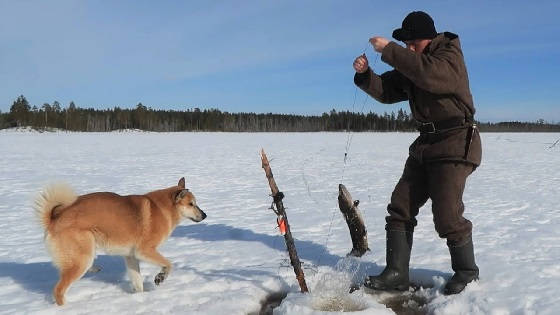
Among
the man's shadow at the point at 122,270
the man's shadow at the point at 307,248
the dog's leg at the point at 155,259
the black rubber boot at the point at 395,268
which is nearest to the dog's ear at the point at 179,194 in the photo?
the dog's leg at the point at 155,259

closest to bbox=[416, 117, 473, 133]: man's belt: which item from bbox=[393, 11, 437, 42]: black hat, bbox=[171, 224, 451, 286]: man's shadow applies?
bbox=[393, 11, 437, 42]: black hat

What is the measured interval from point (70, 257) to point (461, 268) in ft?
11.9

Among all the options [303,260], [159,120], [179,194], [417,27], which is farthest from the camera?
[159,120]

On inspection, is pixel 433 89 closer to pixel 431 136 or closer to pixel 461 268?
pixel 431 136

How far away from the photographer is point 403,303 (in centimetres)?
441

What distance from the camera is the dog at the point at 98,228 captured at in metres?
4.32

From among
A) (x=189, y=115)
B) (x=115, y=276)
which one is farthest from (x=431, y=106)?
(x=189, y=115)

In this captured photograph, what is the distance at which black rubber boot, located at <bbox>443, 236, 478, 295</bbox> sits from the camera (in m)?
4.36

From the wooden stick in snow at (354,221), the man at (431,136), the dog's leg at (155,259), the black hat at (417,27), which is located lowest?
the dog's leg at (155,259)

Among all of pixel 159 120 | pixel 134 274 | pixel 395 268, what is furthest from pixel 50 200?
pixel 159 120

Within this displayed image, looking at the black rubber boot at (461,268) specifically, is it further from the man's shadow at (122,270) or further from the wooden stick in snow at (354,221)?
the wooden stick in snow at (354,221)

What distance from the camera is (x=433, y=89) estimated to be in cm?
390

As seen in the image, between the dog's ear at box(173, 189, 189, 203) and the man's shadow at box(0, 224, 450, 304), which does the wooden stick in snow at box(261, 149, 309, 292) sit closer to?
the man's shadow at box(0, 224, 450, 304)

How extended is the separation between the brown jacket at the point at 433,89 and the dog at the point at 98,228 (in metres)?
2.54
